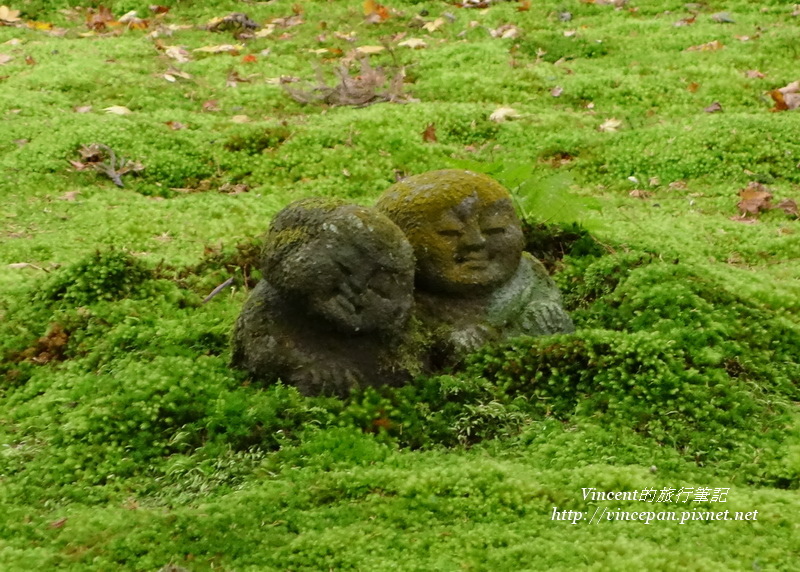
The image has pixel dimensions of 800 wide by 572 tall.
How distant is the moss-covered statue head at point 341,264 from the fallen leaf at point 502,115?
4.76m

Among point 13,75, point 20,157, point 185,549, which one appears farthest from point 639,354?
point 13,75

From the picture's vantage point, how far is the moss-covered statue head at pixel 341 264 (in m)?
4.17

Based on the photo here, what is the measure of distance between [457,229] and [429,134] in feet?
12.7

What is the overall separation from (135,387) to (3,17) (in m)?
10.2

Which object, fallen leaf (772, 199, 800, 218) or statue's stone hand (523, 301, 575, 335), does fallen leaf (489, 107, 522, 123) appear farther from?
statue's stone hand (523, 301, 575, 335)

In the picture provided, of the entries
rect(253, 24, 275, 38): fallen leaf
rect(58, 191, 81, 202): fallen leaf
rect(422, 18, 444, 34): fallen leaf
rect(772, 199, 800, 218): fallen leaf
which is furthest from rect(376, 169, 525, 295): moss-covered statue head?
rect(253, 24, 275, 38): fallen leaf

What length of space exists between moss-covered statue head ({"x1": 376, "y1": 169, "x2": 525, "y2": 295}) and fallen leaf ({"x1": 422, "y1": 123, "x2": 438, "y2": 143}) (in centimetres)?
346

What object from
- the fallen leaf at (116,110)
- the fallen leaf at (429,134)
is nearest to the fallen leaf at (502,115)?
the fallen leaf at (429,134)

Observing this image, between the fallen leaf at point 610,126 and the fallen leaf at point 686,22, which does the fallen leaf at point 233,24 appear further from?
the fallen leaf at point 686,22

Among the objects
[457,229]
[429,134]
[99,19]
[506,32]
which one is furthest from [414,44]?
[457,229]

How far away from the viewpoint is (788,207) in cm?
691

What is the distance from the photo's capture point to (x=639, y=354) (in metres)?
4.54

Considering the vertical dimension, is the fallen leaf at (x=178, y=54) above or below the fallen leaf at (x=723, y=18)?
below

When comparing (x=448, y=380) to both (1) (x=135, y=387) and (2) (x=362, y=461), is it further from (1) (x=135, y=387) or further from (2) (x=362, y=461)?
(1) (x=135, y=387)
